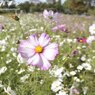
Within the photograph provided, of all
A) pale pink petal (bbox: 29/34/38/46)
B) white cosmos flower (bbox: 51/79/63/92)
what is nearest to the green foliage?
white cosmos flower (bbox: 51/79/63/92)

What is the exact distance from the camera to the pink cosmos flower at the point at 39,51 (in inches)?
48.1

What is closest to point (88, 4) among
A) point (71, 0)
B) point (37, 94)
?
point (71, 0)

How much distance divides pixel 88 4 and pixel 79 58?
977 inches

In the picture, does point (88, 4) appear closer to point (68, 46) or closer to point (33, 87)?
point (68, 46)

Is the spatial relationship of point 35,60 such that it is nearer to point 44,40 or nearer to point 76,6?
point 44,40

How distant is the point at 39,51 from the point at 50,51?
0.11 feet

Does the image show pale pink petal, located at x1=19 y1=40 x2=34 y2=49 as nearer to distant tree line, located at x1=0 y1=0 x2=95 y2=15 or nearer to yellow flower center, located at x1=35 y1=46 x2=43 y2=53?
yellow flower center, located at x1=35 y1=46 x2=43 y2=53

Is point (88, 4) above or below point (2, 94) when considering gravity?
below

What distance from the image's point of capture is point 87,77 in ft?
9.63

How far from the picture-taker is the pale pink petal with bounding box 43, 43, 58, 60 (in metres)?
1.22

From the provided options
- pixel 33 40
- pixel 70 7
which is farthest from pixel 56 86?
pixel 70 7

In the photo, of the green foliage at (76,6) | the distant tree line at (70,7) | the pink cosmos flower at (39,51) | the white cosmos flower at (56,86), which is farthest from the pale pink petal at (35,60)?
the green foliage at (76,6)

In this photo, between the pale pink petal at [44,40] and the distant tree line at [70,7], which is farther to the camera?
the distant tree line at [70,7]

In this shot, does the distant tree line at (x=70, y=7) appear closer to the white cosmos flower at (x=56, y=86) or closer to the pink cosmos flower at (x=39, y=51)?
the white cosmos flower at (x=56, y=86)
